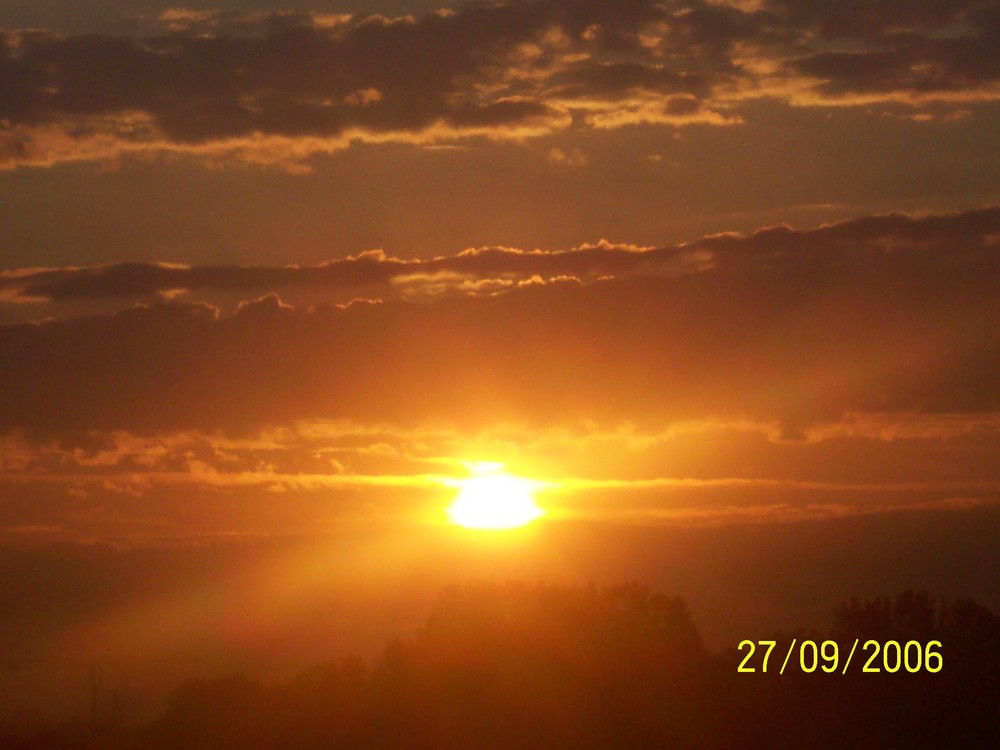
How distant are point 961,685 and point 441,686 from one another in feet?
57.6

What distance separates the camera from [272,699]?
58062 mm

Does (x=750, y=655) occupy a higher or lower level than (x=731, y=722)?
higher

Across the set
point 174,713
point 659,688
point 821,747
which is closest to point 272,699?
point 174,713

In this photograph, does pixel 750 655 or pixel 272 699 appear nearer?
pixel 750 655

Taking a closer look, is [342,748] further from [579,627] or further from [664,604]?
[664,604]

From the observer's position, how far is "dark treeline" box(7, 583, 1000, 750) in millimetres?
48531

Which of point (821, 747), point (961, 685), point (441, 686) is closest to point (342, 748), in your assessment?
point (441, 686)

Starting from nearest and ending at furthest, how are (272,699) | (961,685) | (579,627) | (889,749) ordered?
(889,749)
(961,685)
(272,699)
(579,627)

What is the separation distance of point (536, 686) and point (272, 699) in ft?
35.6

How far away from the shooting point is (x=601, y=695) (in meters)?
52.2

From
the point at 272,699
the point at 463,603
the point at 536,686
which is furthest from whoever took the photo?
the point at 463,603

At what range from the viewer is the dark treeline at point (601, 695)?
48531 mm

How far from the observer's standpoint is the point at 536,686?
5350cm

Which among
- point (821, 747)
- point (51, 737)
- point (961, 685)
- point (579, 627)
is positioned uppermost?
point (579, 627)
